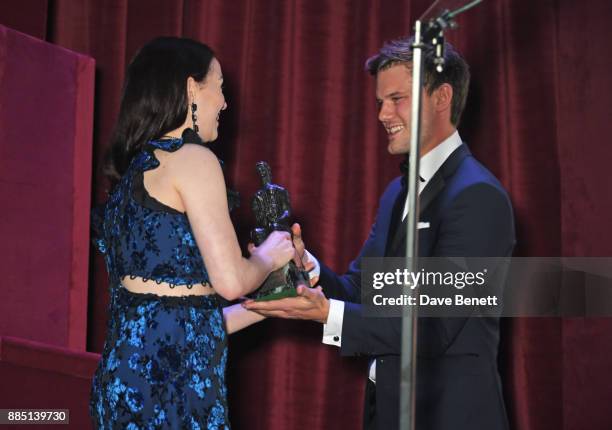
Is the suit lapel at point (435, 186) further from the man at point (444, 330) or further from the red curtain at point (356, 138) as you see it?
the red curtain at point (356, 138)

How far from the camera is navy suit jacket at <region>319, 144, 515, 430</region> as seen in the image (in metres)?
2.21

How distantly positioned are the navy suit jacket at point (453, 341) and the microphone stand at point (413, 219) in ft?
2.01

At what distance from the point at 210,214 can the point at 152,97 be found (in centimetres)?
33

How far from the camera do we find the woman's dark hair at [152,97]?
198 cm

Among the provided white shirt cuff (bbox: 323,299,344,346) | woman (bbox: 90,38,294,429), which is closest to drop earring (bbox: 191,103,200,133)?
woman (bbox: 90,38,294,429)

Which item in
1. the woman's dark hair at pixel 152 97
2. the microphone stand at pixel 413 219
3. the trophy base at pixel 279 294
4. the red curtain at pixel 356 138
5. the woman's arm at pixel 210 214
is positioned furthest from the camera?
the red curtain at pixel 356 138

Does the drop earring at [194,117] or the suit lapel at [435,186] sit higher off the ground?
the drop earring at [194,117]

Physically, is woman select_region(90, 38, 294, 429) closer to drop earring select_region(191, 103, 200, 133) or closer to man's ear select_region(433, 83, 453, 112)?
drop earring select_region(191, 103, 200, 133)

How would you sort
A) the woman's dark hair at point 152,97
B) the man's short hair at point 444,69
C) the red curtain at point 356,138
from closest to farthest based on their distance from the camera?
the woman's dark hair at point 152,97, the man's short hair at point 444,69, the red curtain at point 356,138

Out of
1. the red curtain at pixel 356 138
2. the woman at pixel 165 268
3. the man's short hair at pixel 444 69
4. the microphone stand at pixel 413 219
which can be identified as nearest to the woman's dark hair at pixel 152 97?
the woman at pixel 165 268

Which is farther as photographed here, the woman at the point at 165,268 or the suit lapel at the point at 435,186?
the suit lapel at the point at 435,186

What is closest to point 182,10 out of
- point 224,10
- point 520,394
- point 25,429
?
point 224,10

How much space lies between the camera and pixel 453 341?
2244 millimetres

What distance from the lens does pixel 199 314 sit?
1938 mm
